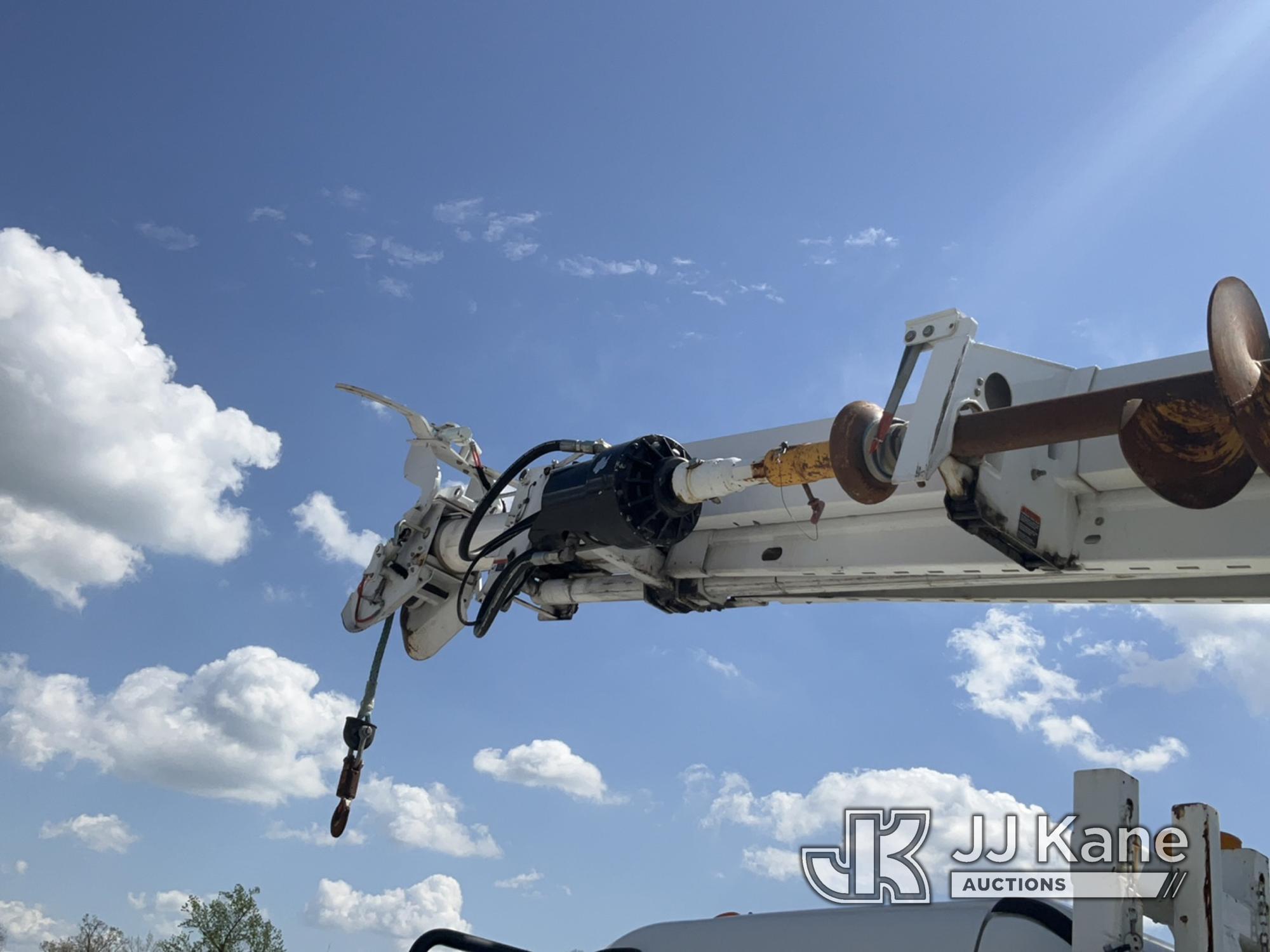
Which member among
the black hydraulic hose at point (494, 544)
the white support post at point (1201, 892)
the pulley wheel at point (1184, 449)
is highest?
the black hydraulic hose at point (494, 544)

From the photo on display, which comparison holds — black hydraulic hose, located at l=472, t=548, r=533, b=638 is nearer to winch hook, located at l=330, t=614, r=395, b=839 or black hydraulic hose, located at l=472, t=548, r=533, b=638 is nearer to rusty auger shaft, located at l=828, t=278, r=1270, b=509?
winch hook, located at l=330, t=614, r=395, b=839

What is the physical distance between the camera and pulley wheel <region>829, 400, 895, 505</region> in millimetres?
3934

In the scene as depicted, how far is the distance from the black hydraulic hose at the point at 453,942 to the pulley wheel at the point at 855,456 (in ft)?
6.26

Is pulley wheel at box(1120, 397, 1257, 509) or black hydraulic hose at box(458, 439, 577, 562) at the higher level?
black hydraulic hose at box(458, 439, 577, 562)

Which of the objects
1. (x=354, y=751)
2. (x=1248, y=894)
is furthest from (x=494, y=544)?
(x=1248, y=894)

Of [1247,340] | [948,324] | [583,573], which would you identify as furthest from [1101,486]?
[583,573]

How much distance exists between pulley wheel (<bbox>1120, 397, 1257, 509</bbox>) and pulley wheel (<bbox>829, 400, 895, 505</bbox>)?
0.88 metres

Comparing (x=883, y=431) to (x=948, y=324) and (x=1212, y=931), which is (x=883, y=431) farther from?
(x=1212, y=931)

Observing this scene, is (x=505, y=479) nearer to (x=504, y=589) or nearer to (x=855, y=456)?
(x=504, y=589)

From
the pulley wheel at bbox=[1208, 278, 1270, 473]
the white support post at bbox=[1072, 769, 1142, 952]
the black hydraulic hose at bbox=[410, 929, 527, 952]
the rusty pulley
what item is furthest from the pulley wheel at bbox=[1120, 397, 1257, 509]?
the black hydraulic hose at bbox=[410, 929, 527, 952]

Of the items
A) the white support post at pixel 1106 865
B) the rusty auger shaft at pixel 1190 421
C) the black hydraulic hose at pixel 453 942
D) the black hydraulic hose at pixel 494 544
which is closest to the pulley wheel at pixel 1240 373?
the rusty auger shaft at pixel 1190 421

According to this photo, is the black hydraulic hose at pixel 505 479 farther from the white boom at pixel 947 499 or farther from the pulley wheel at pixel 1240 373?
the pulley wheel at pixel 1240 373

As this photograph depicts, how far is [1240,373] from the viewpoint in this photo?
2932 mm

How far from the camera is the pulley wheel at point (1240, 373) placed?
288 cm
